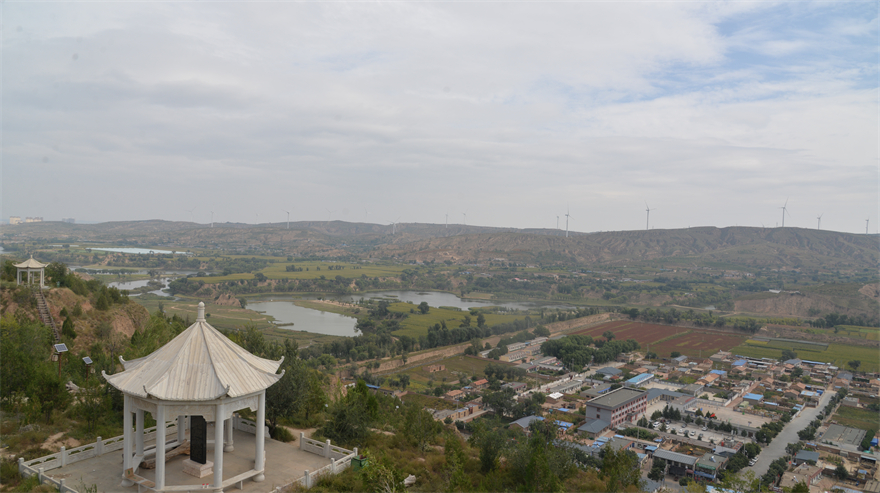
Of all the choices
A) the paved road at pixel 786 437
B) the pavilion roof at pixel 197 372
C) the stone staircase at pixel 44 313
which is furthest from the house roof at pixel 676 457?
the stone staircase at pixel 44 313

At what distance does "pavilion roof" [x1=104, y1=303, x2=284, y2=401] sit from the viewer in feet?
37.8

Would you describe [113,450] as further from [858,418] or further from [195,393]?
[858,418]

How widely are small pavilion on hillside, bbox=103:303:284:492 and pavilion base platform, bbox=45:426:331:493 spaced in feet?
0.33

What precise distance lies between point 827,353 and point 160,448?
7695 cm

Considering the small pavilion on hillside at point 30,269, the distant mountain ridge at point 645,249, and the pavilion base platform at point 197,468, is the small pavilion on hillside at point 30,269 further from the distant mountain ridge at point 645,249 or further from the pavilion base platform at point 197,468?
the distant mountain ridge at point 645,249

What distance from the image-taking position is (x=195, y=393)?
11492mm

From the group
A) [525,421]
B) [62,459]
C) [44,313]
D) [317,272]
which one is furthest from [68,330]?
[317,272]

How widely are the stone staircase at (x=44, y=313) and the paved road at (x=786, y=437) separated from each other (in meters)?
39.0

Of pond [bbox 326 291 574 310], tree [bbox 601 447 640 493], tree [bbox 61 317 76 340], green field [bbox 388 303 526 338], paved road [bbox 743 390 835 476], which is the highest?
tree [bbox 61 317 76 340]

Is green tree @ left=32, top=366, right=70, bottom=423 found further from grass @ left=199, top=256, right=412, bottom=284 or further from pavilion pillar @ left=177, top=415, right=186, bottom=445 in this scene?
grass @ left=199, top=256, right=412, bottom=284

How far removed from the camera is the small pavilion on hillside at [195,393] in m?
11.4

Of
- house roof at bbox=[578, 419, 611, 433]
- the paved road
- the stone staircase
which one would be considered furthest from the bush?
the paved road

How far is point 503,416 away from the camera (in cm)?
4106

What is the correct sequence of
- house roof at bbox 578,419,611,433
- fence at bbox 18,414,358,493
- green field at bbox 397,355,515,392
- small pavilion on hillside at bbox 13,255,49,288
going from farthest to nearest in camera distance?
green field at bbox 397,355,515,392, house roof at bbox 578,419,611,433, small pavilion on hillside at bbox 13,255,49,288, fence at bbox 18,414,358,493
